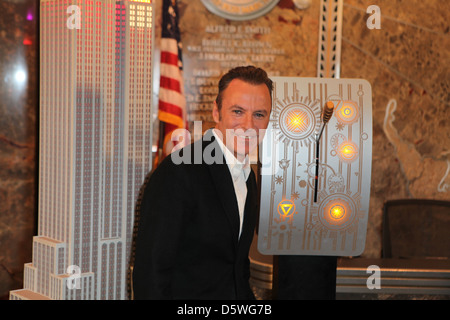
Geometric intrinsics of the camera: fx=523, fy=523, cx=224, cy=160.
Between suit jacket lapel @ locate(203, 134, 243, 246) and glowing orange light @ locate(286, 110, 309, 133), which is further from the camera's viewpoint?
glowing orange light @ locate(286, 110, 309, 133)

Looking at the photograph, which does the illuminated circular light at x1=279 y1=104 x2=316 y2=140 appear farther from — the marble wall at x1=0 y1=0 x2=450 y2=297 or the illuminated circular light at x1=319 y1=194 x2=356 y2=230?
the marble wall at x1=0 y1=0 x2=450 y2=297

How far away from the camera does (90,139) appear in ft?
6.71

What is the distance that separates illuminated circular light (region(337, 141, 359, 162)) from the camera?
1709 mm

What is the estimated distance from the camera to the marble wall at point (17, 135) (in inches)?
158

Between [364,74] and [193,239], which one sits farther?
[364,74]

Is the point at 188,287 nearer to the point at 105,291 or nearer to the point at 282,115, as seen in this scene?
the point at 282,115

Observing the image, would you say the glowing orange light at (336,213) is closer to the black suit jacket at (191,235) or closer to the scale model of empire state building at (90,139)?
the black suit jacket at (191,235)

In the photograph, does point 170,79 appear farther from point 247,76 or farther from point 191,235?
point 191,235

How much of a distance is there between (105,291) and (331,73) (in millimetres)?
2817

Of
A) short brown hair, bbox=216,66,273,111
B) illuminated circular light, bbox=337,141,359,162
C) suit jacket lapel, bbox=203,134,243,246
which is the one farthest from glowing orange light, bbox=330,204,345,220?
short brown hair, bbox=216,66,273,111

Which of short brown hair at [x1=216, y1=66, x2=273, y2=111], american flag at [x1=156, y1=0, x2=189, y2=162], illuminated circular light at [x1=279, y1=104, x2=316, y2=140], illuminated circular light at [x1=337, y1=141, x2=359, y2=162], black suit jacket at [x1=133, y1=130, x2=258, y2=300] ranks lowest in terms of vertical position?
black suit jacket at [x1=133, y1=130, x2=258, y2=300]

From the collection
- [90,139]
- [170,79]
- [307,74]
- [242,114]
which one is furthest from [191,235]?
[307,74]
